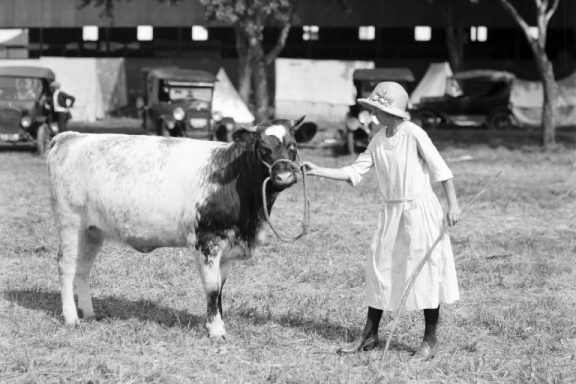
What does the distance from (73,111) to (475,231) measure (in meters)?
20.6

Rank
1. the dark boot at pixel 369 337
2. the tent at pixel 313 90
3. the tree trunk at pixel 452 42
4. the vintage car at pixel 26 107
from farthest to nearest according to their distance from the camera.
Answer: the tree trunk at pixel 452 42 < the tent at pixel 313 90 < the vintage car at pixel 26 107 < the dark boot at pixel 369 337

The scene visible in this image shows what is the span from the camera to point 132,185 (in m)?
6.37

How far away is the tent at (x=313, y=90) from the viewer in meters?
28.8

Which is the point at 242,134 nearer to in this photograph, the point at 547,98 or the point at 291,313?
the point at 291,313

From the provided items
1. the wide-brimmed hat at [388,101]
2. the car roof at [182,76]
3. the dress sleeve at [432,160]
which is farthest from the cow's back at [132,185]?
the car roof at [182,76]

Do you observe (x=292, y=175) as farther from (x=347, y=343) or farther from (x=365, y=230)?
(x=365, y=230)

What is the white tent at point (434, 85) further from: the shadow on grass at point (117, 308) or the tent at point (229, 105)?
the shadow on grass at point (117, 308)

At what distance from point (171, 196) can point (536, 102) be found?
86.7 ft

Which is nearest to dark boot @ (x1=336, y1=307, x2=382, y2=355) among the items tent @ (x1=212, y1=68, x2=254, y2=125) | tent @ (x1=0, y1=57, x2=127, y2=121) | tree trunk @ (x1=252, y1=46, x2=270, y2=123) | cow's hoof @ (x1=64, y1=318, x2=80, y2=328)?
cow's hoof @ (x1=64, y1=318, x2=80, y2=328)

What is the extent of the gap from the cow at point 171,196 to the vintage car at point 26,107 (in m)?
12.1

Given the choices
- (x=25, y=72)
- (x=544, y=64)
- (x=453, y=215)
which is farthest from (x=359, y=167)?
(x=544, y=64)

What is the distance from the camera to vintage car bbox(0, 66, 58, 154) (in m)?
18.7

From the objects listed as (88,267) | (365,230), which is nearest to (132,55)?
(365,230)

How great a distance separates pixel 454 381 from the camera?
542cm
